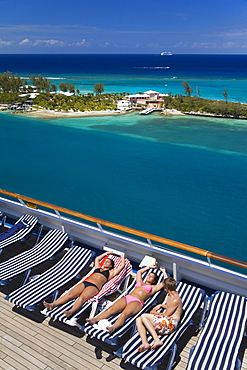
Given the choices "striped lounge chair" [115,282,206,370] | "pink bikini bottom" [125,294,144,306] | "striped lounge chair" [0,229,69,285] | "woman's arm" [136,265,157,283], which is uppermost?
"striped lounge chair" [0,229,69,285]

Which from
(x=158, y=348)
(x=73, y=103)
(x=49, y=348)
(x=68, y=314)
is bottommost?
(x=49, y=348)

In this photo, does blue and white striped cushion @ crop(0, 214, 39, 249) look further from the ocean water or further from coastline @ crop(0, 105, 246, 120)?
the ocean water

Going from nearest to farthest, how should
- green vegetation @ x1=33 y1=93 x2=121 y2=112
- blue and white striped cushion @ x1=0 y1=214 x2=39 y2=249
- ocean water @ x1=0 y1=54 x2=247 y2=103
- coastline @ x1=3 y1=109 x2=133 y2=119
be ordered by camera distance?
blue and white striped cushion @ x1=0 y1=214 x2=39 y2=249 → coastline @ x1=3 y1=109 x2=133 y2=119 → green vegetation @ x1=33 y1=93 x2=121 y2=112 → ocean water @ x1=0 y1=54 x2=247 y2=103

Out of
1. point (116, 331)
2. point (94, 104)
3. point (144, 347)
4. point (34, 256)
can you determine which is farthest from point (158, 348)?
point (94, 104)

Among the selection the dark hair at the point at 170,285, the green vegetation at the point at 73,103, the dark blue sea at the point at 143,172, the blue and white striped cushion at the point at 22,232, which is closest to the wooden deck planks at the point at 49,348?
the dark hair at the point at 170,285

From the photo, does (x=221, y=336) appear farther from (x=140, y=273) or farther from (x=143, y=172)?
(x=143, y=172)

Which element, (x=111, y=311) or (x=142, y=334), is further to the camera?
(x=111, y=311)

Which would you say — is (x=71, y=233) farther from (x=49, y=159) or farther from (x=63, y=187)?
(x=49, y=159)

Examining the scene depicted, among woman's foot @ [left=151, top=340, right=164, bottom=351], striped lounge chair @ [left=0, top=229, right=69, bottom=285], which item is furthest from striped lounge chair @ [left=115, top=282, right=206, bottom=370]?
striped lounge chair @ [left=0, top=229, right=69, bottom=285]

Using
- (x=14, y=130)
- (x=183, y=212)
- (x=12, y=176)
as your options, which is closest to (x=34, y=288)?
(x=183, y=212)
